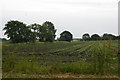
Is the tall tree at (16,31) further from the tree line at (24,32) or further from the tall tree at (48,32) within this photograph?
the tall tree at (48,32)

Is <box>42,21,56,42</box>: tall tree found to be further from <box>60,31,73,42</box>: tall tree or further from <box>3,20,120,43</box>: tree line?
<box>60,31,73,42</box>: tall tree

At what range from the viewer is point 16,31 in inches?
2285

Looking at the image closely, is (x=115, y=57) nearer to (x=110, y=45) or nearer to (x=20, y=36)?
(x=110, y=45)

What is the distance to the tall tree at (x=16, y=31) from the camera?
185 feet

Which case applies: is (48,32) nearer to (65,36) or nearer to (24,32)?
(24,32)

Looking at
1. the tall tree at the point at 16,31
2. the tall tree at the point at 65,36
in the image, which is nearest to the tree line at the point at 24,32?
the tall tree at the point at 16,31

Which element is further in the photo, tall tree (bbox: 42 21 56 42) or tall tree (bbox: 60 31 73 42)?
tall tree (bbox: 60 31 73 42)

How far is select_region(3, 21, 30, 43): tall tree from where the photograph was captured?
185 ft

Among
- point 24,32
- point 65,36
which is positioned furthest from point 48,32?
point 65,36

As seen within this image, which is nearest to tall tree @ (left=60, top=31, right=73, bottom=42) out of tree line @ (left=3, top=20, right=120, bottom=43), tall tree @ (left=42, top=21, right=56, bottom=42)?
tall tree @ (left=42, top=21, right=56, bottom=42)

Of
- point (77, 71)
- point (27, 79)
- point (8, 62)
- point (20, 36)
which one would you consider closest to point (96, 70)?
point (77, 71)

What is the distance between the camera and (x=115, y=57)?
438 inches

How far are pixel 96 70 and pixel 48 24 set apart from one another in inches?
2383

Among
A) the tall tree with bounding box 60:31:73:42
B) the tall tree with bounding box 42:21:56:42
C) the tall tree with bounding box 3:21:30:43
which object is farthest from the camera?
the tall tree with bounding box 60:31:73:42
